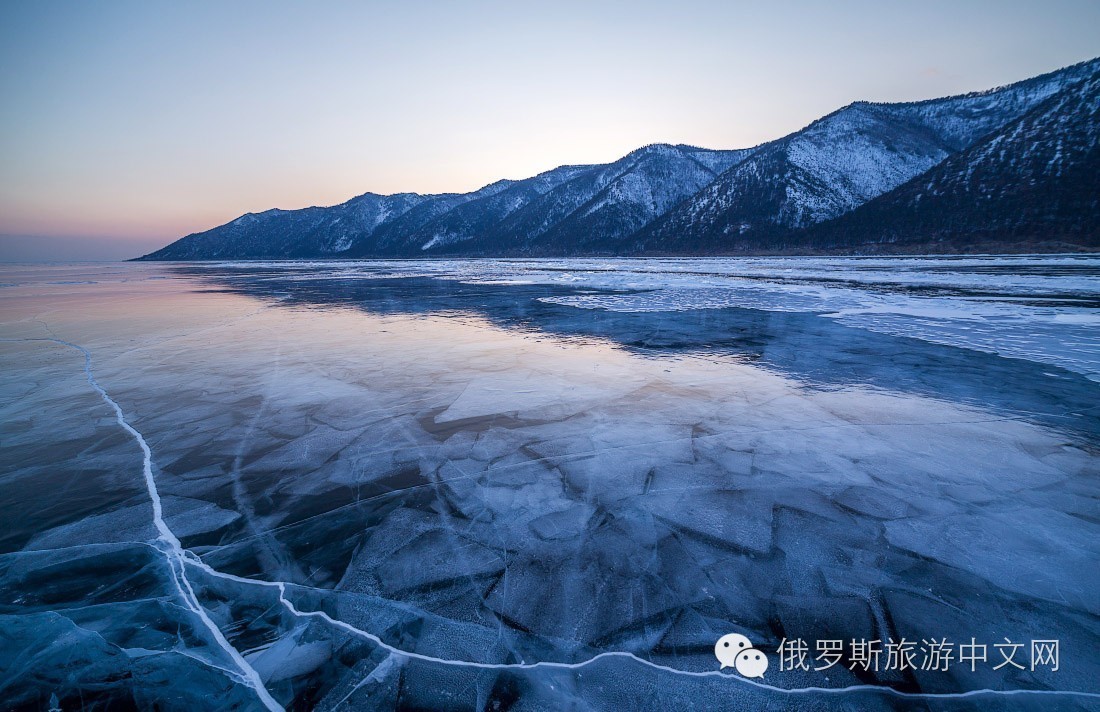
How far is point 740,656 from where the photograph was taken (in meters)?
2.11

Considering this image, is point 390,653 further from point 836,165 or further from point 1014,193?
point 836,165

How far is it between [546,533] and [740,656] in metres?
1.36

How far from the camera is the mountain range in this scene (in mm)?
58219

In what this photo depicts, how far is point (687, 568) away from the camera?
269 centimetres

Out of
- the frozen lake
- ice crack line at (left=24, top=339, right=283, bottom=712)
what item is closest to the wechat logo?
the frozen lake

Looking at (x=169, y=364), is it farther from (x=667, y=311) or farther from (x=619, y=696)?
(x=667, y=311)

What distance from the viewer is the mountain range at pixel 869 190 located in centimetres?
5822

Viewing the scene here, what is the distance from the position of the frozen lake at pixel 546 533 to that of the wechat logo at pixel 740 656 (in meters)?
0.04

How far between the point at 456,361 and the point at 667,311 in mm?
8375

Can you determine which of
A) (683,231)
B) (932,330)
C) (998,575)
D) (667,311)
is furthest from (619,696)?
(683,231)

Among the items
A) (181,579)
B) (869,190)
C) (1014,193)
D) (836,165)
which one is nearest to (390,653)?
(181,579)

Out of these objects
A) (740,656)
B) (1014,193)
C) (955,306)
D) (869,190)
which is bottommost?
(740,656)

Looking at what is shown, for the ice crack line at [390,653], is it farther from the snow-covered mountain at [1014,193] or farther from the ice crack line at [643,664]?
the snow-covered mountain at [1014,193]

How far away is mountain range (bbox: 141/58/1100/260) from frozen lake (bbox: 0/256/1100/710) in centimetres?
7117
